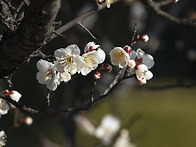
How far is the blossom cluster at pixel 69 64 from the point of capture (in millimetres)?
1265

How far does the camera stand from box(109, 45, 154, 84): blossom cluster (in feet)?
4.29

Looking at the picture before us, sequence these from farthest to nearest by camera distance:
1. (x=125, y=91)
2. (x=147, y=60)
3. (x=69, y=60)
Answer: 1. (x=125, y=91)
2. (x=147, y=60)
3. (x=69, y=60)

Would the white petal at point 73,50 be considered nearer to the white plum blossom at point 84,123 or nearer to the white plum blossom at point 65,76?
the white plum blossom at point 65,76

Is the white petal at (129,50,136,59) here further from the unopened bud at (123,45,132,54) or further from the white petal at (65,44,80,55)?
the white petal at (65,44,80,55)

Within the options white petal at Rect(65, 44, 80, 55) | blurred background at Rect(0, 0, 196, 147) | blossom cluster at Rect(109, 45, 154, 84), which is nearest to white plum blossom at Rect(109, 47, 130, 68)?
blossom cluster at Rect(109, 45, 154, 84)

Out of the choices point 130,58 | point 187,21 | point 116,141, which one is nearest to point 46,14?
point 130,58

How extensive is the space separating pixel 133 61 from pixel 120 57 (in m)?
0.05

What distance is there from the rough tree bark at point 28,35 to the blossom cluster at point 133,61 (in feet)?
0.90

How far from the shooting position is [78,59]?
1.27 m

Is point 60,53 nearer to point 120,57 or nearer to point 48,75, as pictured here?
point 48,75

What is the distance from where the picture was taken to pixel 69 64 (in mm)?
1281

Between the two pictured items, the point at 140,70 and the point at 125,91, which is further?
the point at 125,91

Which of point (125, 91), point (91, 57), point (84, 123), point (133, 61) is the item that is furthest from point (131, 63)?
point (125, 91)

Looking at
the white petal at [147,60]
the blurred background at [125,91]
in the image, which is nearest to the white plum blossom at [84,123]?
the blurred background at [125,91]
